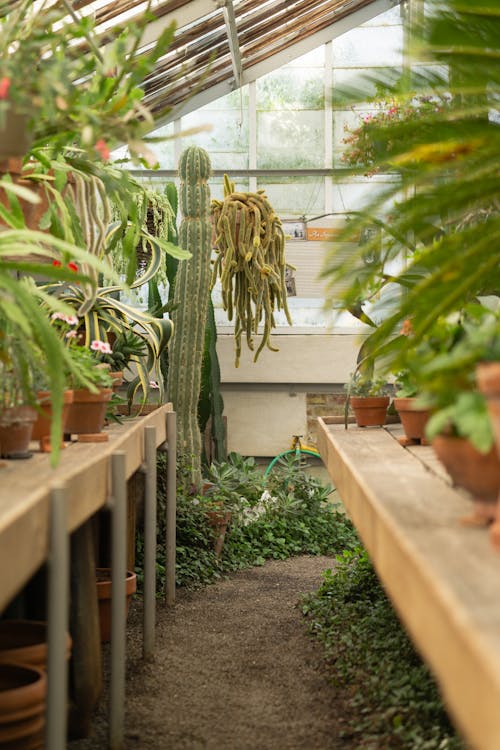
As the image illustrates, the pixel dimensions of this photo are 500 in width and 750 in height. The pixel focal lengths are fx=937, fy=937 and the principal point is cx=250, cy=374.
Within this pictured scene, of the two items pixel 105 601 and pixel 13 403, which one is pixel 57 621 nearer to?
pixel 13 403

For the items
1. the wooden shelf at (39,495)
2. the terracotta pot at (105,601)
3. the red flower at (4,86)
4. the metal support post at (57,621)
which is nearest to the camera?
the wooden shelf at (39,495)

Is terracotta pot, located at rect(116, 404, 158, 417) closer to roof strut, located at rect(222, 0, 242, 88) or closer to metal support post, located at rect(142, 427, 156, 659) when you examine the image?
metal support post, located at rect(142, 427, 156, 659)

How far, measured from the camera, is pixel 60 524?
1.60 meters

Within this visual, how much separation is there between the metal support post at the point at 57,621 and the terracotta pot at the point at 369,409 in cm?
211

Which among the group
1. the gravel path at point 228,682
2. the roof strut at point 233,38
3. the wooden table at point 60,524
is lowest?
the gravel path at point 228,682

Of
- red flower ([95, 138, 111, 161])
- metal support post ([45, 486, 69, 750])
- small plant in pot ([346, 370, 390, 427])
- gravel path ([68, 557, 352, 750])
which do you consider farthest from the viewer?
small plant in pot ([346, 370, 390, 427])

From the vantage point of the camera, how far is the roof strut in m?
6.05

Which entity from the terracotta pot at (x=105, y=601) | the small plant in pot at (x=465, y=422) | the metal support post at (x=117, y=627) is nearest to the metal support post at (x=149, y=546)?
the terracotta pot at (x=105, y=601)

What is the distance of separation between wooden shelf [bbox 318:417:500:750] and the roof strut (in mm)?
4632

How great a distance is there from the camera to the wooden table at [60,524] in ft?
4.52

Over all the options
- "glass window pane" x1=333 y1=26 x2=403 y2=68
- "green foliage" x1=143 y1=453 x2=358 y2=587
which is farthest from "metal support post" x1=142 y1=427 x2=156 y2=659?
"glass window pane" x1=333 y1=26 x2=403 y2=68

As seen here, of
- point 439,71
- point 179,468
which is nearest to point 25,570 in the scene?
point 439,71

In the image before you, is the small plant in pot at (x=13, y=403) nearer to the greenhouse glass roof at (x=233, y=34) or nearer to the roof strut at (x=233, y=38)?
the greenhouse glass roof at (x=233, y=34)

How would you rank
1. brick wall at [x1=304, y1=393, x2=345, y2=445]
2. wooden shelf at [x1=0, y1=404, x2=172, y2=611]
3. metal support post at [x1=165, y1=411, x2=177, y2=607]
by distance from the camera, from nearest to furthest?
wooden shelf at [x1=0, y1=404, x2=172, y2=611] < metal support post at [x1=165, y1=411, x2=177, y2=607] < brick wall at [x1=304, y1=393, x2=345, y2=445]
